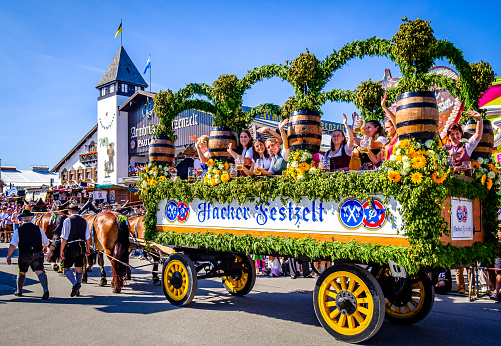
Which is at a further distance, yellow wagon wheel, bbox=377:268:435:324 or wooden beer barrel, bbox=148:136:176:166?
wooden beer barrel, bbox=148:136:176:166

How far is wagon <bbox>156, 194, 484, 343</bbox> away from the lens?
4.98 m

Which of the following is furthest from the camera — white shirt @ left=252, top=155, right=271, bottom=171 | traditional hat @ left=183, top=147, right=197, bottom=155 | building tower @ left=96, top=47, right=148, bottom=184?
building tower @ left=96, top=47, right=148, bottom=184

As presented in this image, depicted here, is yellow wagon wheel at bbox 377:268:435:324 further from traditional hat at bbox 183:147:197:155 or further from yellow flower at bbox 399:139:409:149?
traditional hat at bbox 183:147:197:155

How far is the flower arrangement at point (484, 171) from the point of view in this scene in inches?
224

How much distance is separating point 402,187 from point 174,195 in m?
4.19

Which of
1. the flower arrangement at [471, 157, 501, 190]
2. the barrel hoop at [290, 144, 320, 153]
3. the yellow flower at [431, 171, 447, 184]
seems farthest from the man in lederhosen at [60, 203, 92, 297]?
the flower arrangement at [471, 157, 501, 190]

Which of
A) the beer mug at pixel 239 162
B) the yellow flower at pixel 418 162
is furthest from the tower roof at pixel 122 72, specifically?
the yellow flower at pixel 418 162

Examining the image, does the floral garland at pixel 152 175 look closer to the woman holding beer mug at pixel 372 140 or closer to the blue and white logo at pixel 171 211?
the blue and white logo at pixel 171 211

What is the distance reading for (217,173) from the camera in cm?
693

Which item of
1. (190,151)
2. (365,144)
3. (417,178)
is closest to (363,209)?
(417,178)

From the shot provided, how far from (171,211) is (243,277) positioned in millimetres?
1980

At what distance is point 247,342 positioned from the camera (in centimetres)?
535

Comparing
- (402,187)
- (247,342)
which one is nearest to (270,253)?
(247,342)

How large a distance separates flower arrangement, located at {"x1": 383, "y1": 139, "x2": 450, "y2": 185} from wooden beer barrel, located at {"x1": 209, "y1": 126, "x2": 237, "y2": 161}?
322 cm
